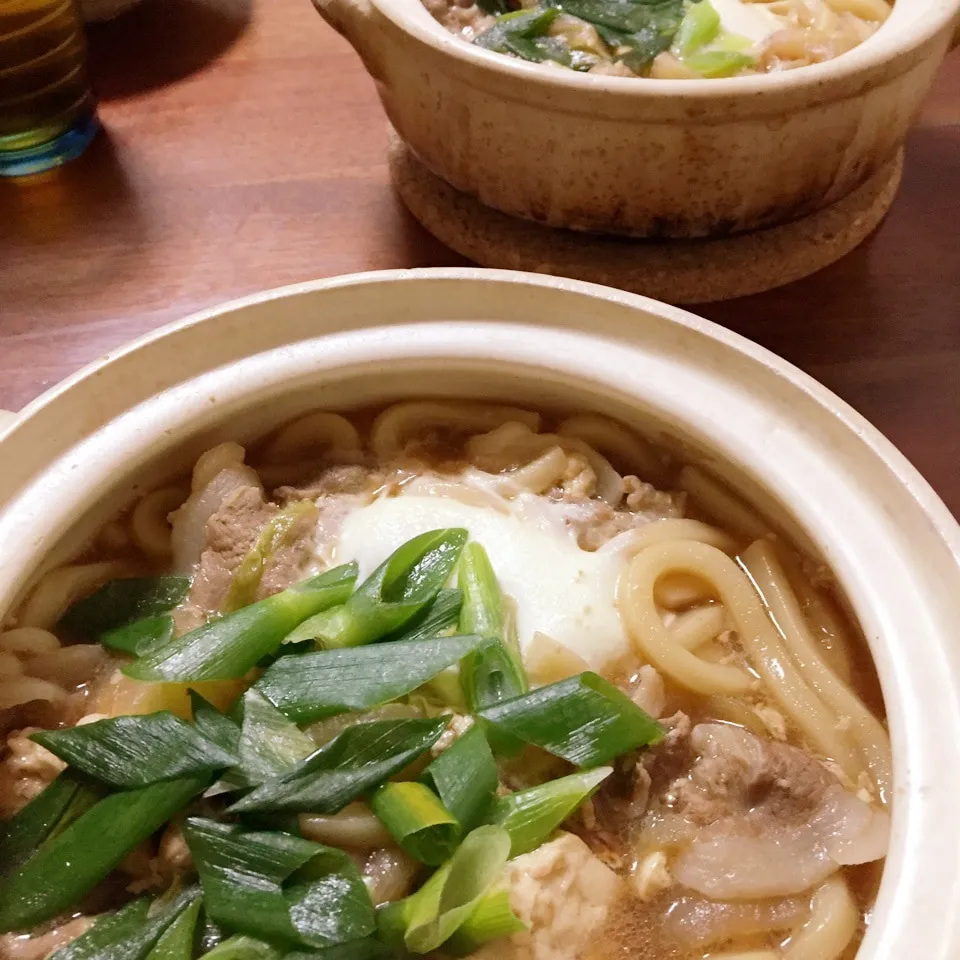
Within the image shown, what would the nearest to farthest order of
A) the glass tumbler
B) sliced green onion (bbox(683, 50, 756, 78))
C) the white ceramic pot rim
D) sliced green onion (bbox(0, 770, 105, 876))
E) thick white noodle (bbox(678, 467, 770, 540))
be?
sliced green onion (bbox(0, 770, 105, 876)) < thick white noodle (bbox(678, 467, 770, 540)) < the white ceramic pot rim < sliced green onion (bbox(683, 50, 756, 78)) < the glass tumbler

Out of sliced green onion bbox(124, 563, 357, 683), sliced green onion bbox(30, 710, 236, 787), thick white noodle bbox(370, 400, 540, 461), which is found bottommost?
sliced green onion bbox(30, 710, 236, 787)

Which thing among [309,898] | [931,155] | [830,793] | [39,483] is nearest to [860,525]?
[830,793]

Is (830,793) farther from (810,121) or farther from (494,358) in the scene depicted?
(810,121)

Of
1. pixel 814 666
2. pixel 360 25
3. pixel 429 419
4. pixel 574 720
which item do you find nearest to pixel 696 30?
pixel 360 25

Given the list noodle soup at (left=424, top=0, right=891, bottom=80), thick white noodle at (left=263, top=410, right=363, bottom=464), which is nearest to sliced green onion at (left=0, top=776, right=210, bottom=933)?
thick white noodle at (left=263, top=410, right=363, bottom=464)

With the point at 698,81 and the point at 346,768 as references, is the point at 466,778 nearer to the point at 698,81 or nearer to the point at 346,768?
the point at 346,768

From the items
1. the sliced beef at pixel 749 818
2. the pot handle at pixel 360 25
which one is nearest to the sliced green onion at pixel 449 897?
the sliced beef at pixel 749 818

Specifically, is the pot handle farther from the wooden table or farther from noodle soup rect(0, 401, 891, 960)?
noodle soup rect(0, 401, 891, 960)
